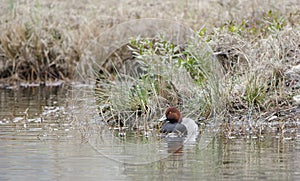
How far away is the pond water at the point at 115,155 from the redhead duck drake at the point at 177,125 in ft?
1.59

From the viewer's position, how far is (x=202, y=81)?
12133 mm

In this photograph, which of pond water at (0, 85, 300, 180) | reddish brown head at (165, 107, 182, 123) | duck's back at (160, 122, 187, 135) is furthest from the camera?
reddish brown head at (165, 107, 182, 123)

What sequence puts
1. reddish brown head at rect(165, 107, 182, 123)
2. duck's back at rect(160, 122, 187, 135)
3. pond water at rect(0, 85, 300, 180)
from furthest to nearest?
1. reddish brown head at rect(165, 107, 182, 123)
2. duck's back at rect(160, 122, 187, 135)
3. pond water at rect(0, 85, 300, 180)

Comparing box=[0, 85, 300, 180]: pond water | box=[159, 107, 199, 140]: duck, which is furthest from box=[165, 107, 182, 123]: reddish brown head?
box=[0, 85, 300, 180]: pond water

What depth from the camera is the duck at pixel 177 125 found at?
10.8 m

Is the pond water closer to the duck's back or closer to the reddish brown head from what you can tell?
the duck's back

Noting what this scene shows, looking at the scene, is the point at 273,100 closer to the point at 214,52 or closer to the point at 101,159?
the point at 214,52

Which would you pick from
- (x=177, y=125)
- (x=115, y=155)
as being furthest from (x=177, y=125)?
(x=115, y=155)

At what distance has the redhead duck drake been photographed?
35.6 ft

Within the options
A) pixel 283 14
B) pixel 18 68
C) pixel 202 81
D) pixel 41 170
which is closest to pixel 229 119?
pixel 202 81

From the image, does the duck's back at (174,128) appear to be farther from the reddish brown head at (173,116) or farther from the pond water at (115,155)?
the pond water at (115,155)

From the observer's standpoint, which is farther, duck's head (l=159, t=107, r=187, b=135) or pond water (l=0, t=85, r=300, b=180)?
duck's head (l=159, t=107, r=187, b=135)

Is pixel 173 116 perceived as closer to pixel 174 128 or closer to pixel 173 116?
pixel 173 116

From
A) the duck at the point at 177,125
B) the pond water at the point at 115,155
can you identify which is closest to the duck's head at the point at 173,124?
the duck at the point at 177,125
